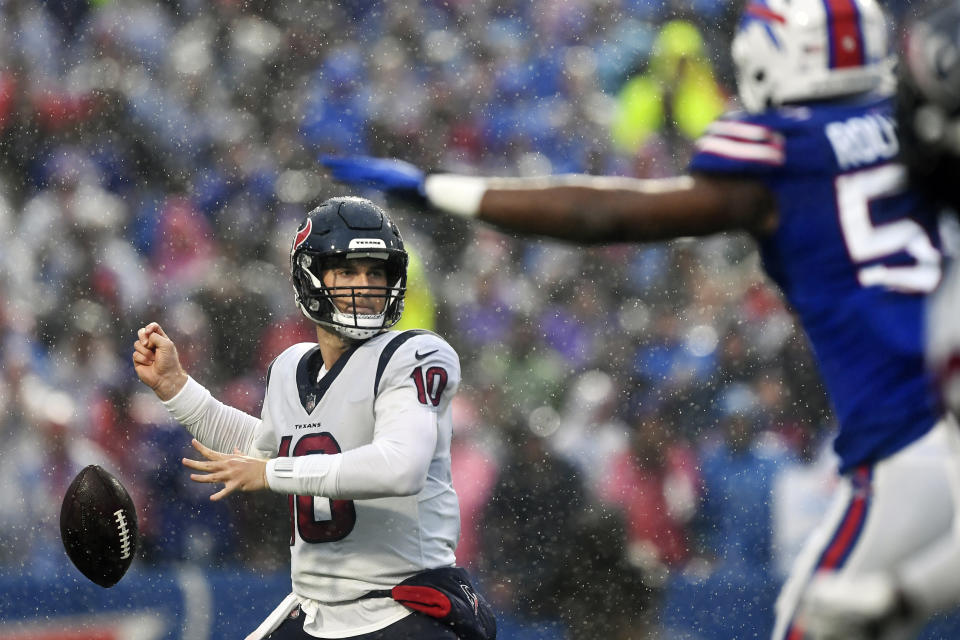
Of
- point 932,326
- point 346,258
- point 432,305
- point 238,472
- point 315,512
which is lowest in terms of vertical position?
point 315,512

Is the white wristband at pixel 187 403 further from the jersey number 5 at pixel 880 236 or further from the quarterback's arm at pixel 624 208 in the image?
the jersey number 5 at pixel 880 236

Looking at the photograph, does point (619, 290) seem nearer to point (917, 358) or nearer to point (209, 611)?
point (209, 611)

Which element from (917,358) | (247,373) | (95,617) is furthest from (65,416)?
(917,358)

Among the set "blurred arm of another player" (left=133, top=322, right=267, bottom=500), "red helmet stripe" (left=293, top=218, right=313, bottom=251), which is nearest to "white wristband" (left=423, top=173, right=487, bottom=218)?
"red helmet stripe" (left=293, top=218, right=313, bottom=251)

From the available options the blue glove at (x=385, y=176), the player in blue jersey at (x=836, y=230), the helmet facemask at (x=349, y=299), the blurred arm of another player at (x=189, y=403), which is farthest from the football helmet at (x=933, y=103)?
the blurred arm of another player at (x=189, y=403)

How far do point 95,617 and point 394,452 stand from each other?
2.79 meters

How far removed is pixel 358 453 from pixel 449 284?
3.59 metres

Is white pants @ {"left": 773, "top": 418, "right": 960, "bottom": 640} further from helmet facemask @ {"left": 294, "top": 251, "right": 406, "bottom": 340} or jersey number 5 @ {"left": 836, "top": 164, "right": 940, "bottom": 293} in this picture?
helmet facemask @ {"left": 294, "top": 251, "right": 406, "bottom": 340}

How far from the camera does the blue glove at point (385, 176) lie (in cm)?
225

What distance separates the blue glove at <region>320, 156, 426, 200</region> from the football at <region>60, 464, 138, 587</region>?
1566 mm

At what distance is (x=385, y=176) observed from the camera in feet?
7.47

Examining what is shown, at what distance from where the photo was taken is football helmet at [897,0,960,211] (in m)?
1.88

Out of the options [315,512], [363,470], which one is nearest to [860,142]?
[363,470]

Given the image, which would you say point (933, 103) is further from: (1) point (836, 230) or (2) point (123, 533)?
(2) point (123, 533)
